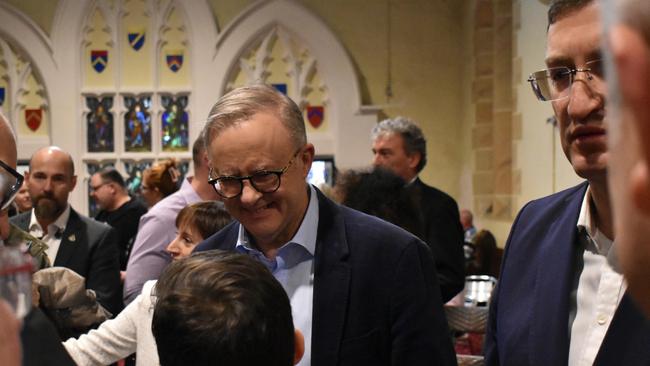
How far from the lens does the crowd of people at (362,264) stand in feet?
1.15

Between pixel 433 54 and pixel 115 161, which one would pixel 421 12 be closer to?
pixel 433 54

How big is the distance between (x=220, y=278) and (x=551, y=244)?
0.58 m

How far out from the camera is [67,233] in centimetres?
384

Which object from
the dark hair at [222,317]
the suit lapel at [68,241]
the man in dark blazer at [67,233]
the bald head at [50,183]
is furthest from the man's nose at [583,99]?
the bald head at [50,183]

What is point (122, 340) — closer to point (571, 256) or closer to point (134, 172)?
point (571, 256)

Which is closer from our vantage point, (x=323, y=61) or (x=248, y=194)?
(x=248, y=194)

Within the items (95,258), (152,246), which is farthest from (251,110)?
(95,258)

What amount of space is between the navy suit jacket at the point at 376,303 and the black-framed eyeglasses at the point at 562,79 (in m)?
0.50

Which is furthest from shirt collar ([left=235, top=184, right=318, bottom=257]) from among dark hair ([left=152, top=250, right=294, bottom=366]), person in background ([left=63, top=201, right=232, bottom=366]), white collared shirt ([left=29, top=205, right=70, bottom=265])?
white collared shirt ([left=29, top=205, right=70, bottom=265])

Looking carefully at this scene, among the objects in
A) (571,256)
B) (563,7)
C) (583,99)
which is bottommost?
(571,256)

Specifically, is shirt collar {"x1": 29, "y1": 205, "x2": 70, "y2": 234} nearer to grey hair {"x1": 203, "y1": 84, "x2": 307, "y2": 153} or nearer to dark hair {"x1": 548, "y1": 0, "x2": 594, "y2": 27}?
grey hair {"x1": 203, "y1": 84, "x2": 307, "y2": 153}

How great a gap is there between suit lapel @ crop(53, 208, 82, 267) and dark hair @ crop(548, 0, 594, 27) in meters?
2.88

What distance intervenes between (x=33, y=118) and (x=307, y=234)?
359 inches

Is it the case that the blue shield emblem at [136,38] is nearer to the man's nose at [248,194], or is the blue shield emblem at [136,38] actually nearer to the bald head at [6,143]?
the man's nose at [248,194]
